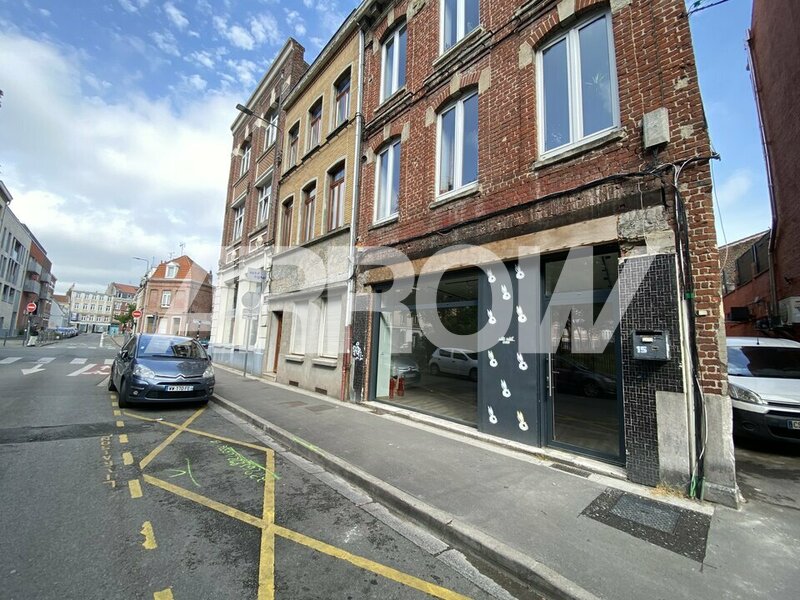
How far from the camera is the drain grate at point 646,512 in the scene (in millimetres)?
3562

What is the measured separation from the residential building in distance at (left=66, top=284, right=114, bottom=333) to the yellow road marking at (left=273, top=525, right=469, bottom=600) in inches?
5385

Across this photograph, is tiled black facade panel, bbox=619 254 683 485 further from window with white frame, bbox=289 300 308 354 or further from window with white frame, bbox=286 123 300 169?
window with white frame, bbox=286 123 300 169

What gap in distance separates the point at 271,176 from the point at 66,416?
1202 cm

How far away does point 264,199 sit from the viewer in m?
17.2

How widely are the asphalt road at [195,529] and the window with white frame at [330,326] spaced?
4.65m

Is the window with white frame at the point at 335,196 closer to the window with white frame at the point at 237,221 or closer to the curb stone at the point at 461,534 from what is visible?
the curb stone at the point at 461,534

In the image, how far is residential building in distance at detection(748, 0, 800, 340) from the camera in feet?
34.6

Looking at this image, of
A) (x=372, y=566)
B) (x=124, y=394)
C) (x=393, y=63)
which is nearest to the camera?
(x=372, y=566)

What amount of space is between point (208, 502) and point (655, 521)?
4.53 m

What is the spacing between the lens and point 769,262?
12883mm

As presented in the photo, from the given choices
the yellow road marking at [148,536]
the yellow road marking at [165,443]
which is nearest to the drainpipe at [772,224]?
the yellow road marking at [148,536]

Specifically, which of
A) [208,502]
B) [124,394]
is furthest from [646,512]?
[124,394]

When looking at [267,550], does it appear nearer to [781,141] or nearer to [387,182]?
[387,182]

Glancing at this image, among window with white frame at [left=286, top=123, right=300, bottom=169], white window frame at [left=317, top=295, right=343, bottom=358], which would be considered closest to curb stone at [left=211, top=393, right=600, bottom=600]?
white window frame at [left=317, top=295, right=343, bottom=358]
